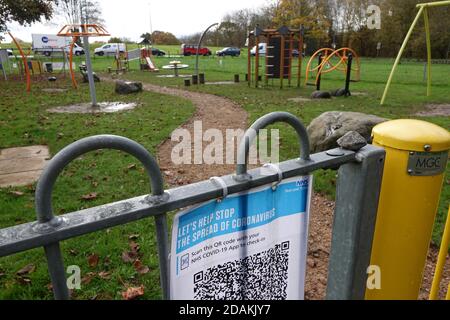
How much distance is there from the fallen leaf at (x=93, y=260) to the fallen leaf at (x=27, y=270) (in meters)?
0.43

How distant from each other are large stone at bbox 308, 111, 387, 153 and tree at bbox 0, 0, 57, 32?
18.8m

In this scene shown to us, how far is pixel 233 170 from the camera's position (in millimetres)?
4742

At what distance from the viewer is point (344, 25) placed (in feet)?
156

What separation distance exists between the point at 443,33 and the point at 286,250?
129 ft

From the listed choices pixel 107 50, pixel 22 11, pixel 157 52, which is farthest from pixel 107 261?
pixel 157 52

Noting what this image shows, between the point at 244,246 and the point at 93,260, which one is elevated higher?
the point at 244,246

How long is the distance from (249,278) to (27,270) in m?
2.18

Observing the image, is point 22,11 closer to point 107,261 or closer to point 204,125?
point 204,125

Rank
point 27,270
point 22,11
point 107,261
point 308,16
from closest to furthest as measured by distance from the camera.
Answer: point 27,270 < point 107,261 < point 22,11 < point 308,16

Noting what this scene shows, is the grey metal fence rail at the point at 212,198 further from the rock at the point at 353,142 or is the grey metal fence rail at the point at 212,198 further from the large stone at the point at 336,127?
the large stone at the point at 336,127

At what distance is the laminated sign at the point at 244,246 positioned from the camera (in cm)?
114

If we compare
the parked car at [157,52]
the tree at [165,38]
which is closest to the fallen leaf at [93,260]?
the parked car at [157,52]

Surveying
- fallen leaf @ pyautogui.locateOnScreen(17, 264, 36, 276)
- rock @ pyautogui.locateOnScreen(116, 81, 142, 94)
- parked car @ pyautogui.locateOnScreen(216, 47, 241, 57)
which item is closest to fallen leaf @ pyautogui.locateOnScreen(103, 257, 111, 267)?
fallen leaf @ pyautogui.locateOnScreen(17, 264, 36, 276)
